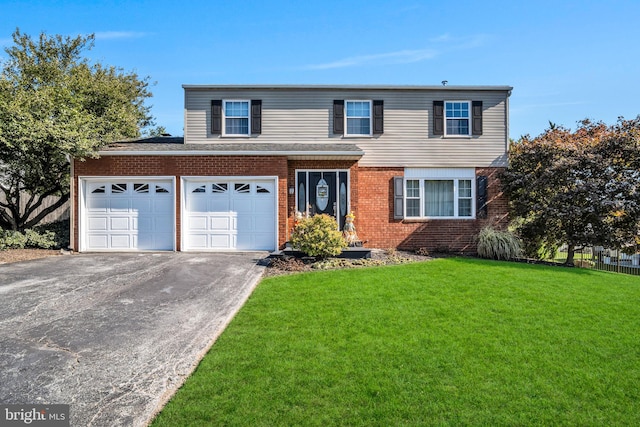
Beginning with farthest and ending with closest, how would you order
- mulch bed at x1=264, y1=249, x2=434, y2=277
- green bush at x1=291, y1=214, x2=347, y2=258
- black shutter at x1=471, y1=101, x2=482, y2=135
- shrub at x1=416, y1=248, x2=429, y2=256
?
black shutter at x1=471, y1=101, x2=482, y2=135
shrub at x1=416, y1=248, x2=429, y2=256
green bush at x1=291, y1=214, x2=347, y2=258
mulch bed at x1=264, y1=249, x2=434, y2=277

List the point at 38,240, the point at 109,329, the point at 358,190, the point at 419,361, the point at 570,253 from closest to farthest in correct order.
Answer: the point at 419,361, the point at 109,329, the point at 38,240, the point at 570,253, the point at 358,190

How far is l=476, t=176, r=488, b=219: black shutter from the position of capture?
1277 cm

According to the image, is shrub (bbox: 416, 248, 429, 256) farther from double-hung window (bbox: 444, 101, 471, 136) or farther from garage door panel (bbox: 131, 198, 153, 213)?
garage door panel (bbox: 131, 198, 153, 213)

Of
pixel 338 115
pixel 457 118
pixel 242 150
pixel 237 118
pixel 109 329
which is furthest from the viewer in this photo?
pixel 457 118

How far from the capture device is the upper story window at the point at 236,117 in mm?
12703

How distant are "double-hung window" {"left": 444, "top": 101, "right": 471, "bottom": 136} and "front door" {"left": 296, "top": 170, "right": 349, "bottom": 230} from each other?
4.43 m

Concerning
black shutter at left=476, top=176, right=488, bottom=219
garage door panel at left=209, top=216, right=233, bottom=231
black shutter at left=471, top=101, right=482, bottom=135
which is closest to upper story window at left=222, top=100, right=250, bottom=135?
garage door panel at left=209, top=216, right=233, bottom=231

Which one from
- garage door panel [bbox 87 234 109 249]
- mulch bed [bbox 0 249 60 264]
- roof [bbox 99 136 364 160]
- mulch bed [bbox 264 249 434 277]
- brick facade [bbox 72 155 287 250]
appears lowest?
mulch bed [bbox 264 249 434 277]

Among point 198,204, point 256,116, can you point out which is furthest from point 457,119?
point 198,204

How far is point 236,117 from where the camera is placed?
12.9 metres

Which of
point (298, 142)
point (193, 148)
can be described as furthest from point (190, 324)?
point (298, 142)

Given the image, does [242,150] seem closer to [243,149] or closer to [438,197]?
[243,149]

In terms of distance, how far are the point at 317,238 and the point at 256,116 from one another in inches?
230

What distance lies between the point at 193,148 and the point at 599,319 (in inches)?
436
